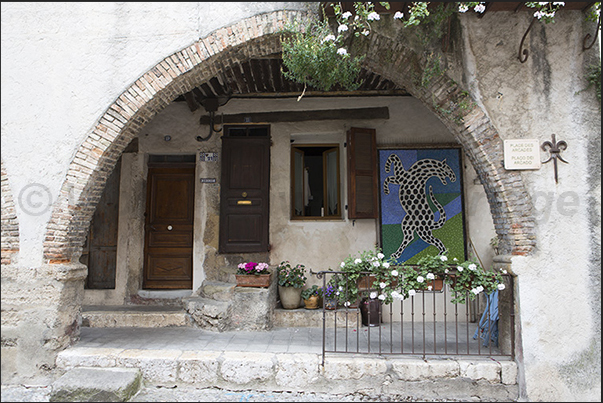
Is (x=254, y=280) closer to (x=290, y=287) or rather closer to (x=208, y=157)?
(x=290, y=287)

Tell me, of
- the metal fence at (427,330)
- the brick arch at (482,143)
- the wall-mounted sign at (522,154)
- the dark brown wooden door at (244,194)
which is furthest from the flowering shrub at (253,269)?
the wall-mounted sign at (522,154)

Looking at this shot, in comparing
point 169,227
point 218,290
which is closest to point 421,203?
point 218,290

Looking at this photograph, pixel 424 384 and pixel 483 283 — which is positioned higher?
pixel 483 283

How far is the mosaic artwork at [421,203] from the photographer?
6.39 meters

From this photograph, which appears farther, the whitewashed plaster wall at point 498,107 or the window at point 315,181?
the window at point 315,181

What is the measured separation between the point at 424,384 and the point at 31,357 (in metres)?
4.23

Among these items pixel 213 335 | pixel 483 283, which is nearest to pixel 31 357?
pixel 213 335

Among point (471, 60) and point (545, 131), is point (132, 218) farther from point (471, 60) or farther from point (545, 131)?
point (545, 131)

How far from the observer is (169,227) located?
269 inches

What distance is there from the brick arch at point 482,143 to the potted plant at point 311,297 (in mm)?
2815

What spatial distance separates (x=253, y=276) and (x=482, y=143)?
136 inches

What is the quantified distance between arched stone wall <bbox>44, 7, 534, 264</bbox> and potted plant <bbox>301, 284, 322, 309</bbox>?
2.83 metres

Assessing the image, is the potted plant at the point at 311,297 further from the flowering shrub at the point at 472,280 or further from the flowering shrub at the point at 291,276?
the flowering shrub at the point at 472,280

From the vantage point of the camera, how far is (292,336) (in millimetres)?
5289
